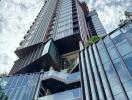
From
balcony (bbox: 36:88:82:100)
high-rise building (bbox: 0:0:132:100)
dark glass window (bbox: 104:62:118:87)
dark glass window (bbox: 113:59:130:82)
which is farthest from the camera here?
balcony (bbox: 36:88:82:100)

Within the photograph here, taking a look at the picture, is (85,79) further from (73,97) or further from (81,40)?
(81,40)

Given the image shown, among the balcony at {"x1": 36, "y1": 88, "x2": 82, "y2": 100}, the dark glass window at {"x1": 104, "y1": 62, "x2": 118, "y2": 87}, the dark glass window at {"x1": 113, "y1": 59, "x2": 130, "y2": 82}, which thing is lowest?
the balcony at {"x1": 36, "y1": 88, "x2": 82, "y2": 100}

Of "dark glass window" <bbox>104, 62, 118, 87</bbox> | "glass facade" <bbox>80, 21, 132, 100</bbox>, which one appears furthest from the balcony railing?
"dark glass window" <bbox>104, 62, 118, 87</bbox>

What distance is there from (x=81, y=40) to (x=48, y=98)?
30.1 metres

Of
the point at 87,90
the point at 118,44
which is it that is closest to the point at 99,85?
the point at 87,90

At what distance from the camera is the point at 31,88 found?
37062 millimetres

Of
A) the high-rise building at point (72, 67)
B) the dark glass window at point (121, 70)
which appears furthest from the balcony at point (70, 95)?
the dark glass window at point (121, 70)

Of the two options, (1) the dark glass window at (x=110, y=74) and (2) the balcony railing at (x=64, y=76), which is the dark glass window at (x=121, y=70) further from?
(2) the balcony railing at (x=64, y=76)

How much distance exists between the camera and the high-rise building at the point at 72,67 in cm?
2489

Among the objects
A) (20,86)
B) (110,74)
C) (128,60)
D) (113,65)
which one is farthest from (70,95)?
(20,86)

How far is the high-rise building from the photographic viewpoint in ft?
81.7

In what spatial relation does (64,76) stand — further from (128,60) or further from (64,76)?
(128,60)

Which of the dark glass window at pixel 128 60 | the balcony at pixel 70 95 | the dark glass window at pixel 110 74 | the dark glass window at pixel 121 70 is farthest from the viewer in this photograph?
the balcony at pixel 70 95

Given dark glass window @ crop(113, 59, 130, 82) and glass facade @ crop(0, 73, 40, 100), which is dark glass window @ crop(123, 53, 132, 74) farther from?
glass facade @ crop(0, 73, 40, 100)
